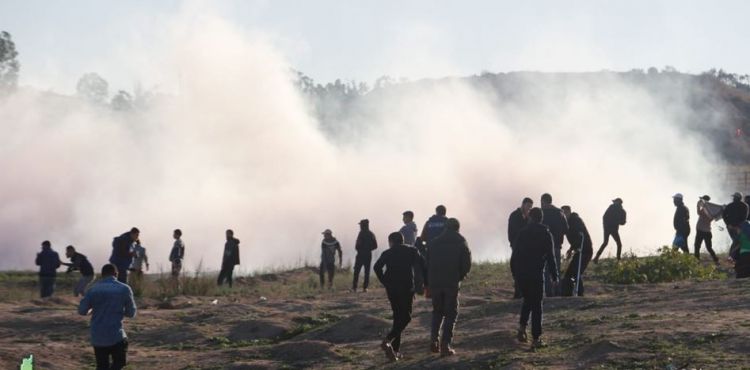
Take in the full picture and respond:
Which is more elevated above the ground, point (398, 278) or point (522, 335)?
point (398, 278)

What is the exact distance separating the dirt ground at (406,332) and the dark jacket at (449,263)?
909mm

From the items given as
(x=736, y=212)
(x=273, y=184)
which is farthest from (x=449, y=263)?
(x=273, y=184)

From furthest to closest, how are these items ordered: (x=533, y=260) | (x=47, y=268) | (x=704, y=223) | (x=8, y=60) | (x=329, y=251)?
(x=8, y=60)
(x=329, y=251)
(x=47, y=268)
(x=704, y=223)
(x=533, y=260)

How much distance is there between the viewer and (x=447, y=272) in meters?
14.9

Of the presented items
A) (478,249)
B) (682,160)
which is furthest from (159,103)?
(682,160)

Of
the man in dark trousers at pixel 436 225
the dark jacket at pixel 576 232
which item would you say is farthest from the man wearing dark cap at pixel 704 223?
the man in dark trousers at pixel 436 225

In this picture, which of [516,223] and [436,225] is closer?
[516,223]

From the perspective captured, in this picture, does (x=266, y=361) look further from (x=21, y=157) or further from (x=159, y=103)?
(x=159, y=103)

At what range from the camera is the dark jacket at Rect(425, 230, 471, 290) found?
48.7ft

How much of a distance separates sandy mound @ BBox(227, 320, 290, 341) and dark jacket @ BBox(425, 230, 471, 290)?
569 centimetres

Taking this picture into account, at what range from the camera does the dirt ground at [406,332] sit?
1450cm

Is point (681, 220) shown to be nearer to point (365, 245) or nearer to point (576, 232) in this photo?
point (365, 245)

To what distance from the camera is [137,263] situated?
27.9 m

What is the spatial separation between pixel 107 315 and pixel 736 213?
12325 mm
